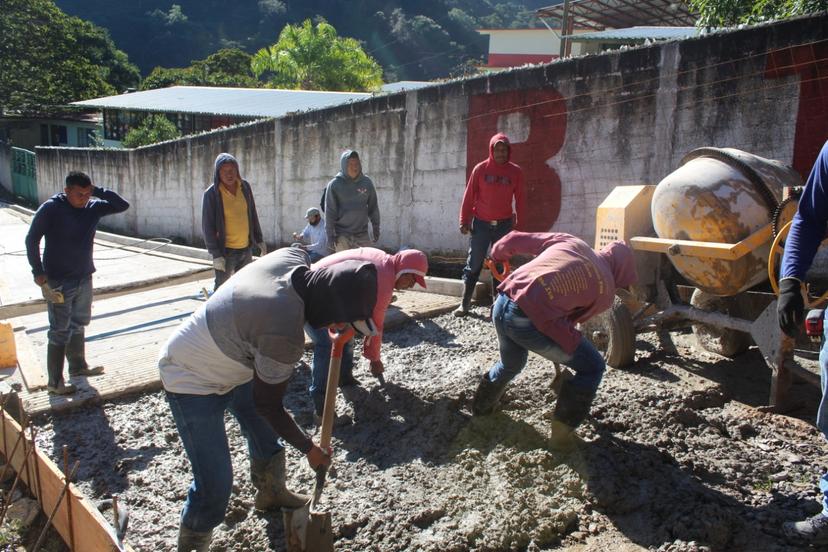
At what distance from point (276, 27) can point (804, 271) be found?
66144 mm

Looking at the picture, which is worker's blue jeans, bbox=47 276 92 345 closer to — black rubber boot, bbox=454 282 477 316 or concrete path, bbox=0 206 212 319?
black rubber boot, bbox=454 282 477 316

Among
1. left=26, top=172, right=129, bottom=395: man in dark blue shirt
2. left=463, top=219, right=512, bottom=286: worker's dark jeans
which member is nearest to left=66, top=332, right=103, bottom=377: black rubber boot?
left=26, top=172, right=129, bottom=395: man in dark blue shirt

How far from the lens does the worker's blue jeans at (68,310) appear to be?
4.93m

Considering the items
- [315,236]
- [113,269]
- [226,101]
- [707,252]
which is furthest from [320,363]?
[226,101]

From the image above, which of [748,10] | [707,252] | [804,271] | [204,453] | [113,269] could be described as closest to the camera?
[204,453]

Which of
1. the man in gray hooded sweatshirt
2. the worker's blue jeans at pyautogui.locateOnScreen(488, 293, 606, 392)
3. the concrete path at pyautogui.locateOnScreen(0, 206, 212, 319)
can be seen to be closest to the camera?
the worker's blue jeans at pyautogui.locateOnScreen(488, 293, 606, 392)

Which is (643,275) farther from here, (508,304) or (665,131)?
(665,131)

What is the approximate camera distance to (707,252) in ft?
13.9

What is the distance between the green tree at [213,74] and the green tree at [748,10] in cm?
3747

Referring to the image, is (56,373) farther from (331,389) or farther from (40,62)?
(40,62)

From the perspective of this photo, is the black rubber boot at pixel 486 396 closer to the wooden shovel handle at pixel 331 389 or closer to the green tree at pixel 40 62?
the wooden shovel handle at pixel 331 389

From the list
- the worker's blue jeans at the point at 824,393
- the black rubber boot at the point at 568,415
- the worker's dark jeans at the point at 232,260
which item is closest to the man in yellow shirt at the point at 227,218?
the worker's dark jeans at the point at 232,260

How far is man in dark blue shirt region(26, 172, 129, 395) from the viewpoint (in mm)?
4844

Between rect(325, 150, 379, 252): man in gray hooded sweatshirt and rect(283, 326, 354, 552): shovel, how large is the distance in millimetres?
3419
